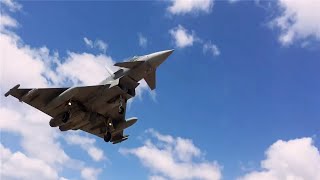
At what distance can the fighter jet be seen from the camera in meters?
43.6

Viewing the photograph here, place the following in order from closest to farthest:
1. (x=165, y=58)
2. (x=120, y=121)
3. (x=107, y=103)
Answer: (x=165, y=58) → (x=107, y=103) → (x=120, y=121)

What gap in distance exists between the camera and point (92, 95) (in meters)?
45.4

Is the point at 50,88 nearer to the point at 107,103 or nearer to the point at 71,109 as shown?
the point at 71,109

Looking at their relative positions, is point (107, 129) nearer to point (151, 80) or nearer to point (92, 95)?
point (92, 95)

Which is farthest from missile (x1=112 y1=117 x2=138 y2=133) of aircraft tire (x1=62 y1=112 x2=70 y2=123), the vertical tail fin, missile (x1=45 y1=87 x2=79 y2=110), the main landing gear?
missile (x1=45 y1=87 x2=79 y2=110)

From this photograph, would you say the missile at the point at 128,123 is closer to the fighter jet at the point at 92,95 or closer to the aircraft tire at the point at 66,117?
the fighter jet at the point at 92,95

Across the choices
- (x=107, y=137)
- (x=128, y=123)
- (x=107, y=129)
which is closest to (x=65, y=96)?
(x=107, y=129)

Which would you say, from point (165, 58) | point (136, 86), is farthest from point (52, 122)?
point (165, 58)

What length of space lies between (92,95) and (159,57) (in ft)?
25.7

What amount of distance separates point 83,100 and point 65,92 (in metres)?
2.47

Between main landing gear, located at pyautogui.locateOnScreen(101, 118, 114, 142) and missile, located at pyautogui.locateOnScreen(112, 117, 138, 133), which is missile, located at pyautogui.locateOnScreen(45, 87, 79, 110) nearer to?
main landing gear, located at pyautogui.locateOnScreen(101, 118, 114, 142)

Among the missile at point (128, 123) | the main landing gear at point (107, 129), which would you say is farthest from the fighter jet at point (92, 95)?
the missile at point (128, 123)

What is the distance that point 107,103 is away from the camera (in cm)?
4588

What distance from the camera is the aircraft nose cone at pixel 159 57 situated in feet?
141
